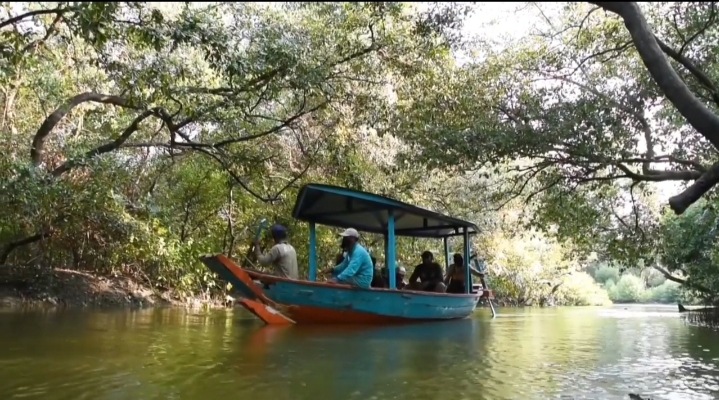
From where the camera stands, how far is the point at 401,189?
47.1 ft

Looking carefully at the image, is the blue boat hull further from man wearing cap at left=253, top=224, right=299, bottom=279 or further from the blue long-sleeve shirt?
man wearing cap at left=253, top=224, right=299, bottom=279

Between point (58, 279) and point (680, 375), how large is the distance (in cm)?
1198

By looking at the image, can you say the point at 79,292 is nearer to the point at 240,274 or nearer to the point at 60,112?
the point at 60,112

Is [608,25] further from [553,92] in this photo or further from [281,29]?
[281,29]

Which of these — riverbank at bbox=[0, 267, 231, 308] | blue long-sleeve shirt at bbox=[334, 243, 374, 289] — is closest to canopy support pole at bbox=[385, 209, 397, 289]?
blue long-sleeve shirt at bbox=[334, 243, 374, 289]

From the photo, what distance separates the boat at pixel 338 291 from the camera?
800cm

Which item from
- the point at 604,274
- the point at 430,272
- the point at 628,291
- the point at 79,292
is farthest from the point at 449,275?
the point at 604,274

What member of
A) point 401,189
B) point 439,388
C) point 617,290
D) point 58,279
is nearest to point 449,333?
point 439,388

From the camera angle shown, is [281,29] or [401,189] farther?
Answer: [401,189]

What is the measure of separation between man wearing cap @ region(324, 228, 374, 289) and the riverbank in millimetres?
7030

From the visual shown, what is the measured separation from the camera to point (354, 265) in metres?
8.17

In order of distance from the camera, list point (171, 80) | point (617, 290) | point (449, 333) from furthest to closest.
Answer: point (617, 290) < point (449, 333) < point (171, 80)

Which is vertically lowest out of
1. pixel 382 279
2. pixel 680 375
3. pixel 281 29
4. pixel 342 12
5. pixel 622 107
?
pixel 680 375

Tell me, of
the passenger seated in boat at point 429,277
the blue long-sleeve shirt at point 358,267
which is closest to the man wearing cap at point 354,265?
the blue long-sleeve shirt at point 358,267
